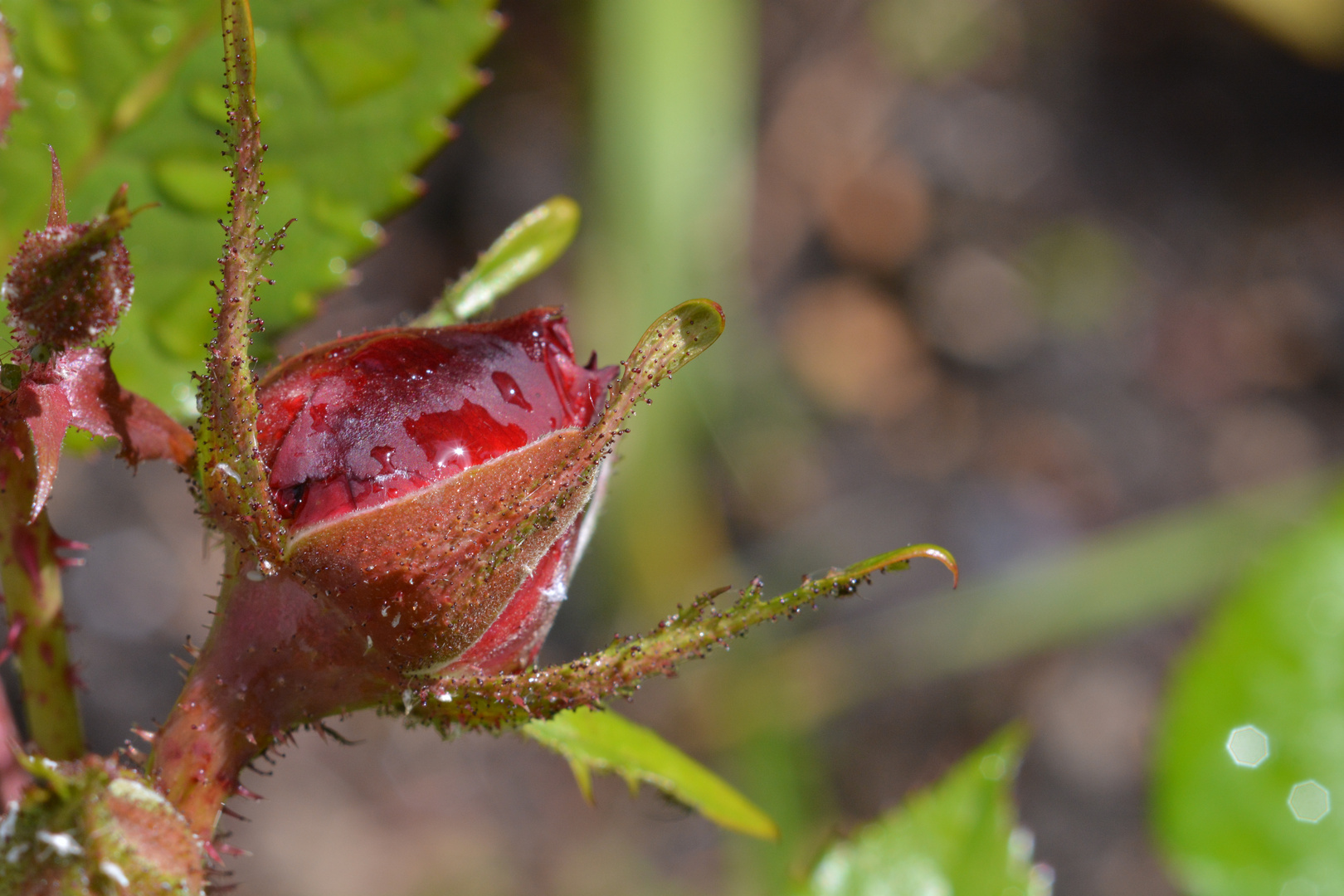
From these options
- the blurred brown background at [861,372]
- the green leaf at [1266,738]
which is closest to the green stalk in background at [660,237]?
the blurred brown background at [861,372]

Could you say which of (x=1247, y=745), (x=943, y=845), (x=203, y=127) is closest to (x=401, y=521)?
(x=203, y=127)

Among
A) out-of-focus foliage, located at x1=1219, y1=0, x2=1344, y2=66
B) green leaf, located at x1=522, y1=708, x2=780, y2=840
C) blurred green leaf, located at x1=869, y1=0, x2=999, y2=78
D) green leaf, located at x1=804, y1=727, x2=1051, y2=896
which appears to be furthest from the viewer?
blurred green leaf, located at x1=869, y1=0, x2=999, y2=78

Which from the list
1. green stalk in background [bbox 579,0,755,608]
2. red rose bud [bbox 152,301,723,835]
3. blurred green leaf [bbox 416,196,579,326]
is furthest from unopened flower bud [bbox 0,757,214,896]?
green stalk in background [bbox 579,0,755,608]

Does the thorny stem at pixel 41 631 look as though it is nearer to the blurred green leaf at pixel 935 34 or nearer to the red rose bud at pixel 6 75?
the red rose bud at pixel 6 75

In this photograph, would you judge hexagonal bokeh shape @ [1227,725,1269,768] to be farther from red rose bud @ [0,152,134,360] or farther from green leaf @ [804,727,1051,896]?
red rose bud @ [0,152,134,360]

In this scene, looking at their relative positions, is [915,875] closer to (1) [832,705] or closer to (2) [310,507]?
(2) [310,507]
